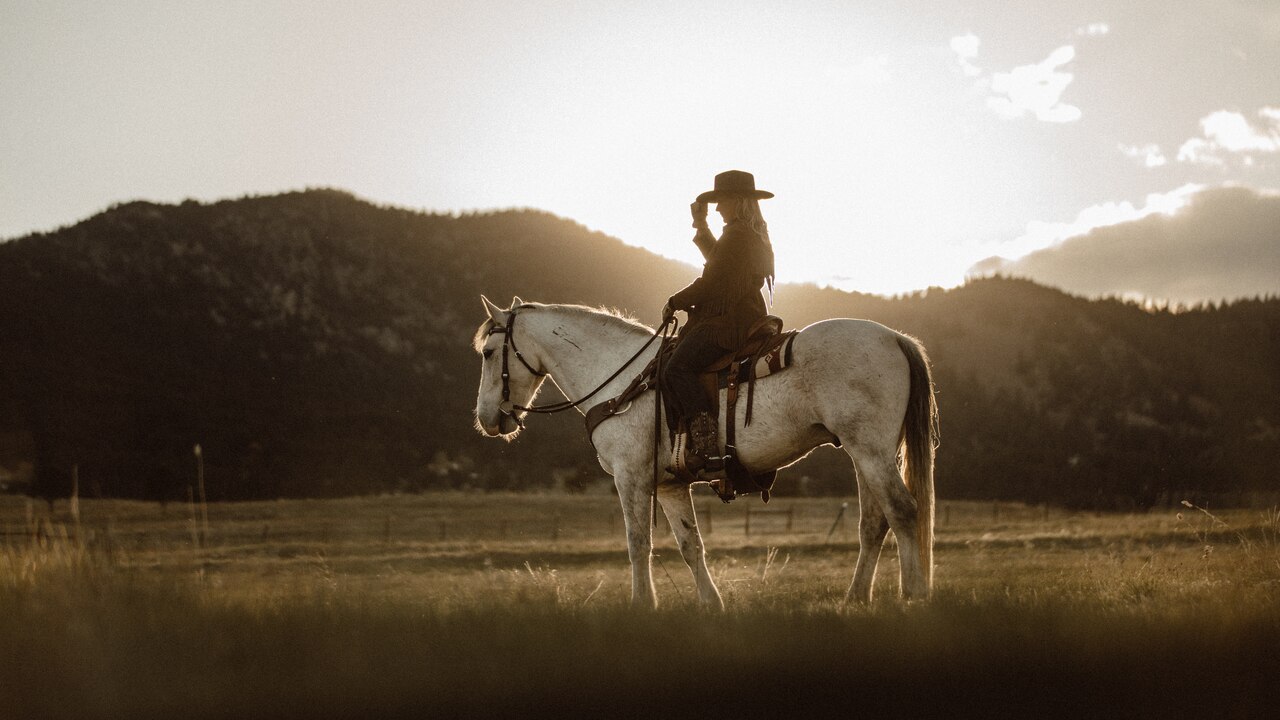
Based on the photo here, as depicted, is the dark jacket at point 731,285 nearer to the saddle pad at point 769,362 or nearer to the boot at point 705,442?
the saddle pad at point 769,362

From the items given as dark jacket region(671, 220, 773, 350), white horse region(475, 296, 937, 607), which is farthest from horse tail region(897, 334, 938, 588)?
dark jacket region(671, 220, 773, 350)

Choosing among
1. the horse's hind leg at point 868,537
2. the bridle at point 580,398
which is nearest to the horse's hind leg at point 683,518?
the bridle at point 580,398

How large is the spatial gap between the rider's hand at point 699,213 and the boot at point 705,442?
1.78 m

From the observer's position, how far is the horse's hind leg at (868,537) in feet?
24.9

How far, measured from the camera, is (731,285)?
775 cm

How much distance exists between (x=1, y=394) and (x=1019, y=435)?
218ft

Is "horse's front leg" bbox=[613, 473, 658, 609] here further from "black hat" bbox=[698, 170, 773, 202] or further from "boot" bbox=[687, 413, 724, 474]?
"black hat" bbox=[698, 170, 773, 202]

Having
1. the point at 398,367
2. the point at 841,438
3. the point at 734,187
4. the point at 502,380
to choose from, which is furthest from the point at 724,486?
the point at 398,367

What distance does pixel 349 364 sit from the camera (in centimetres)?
7538

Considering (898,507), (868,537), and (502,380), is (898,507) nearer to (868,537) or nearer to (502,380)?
(868,537)

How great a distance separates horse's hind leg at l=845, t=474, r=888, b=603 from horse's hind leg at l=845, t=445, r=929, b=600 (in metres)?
0.41

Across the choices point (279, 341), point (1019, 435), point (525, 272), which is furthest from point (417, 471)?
point (1019, 435)

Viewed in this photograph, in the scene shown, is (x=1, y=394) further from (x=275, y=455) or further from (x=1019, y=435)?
(x=1019, y=435)

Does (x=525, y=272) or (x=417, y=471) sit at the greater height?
(x=525, y=272)
